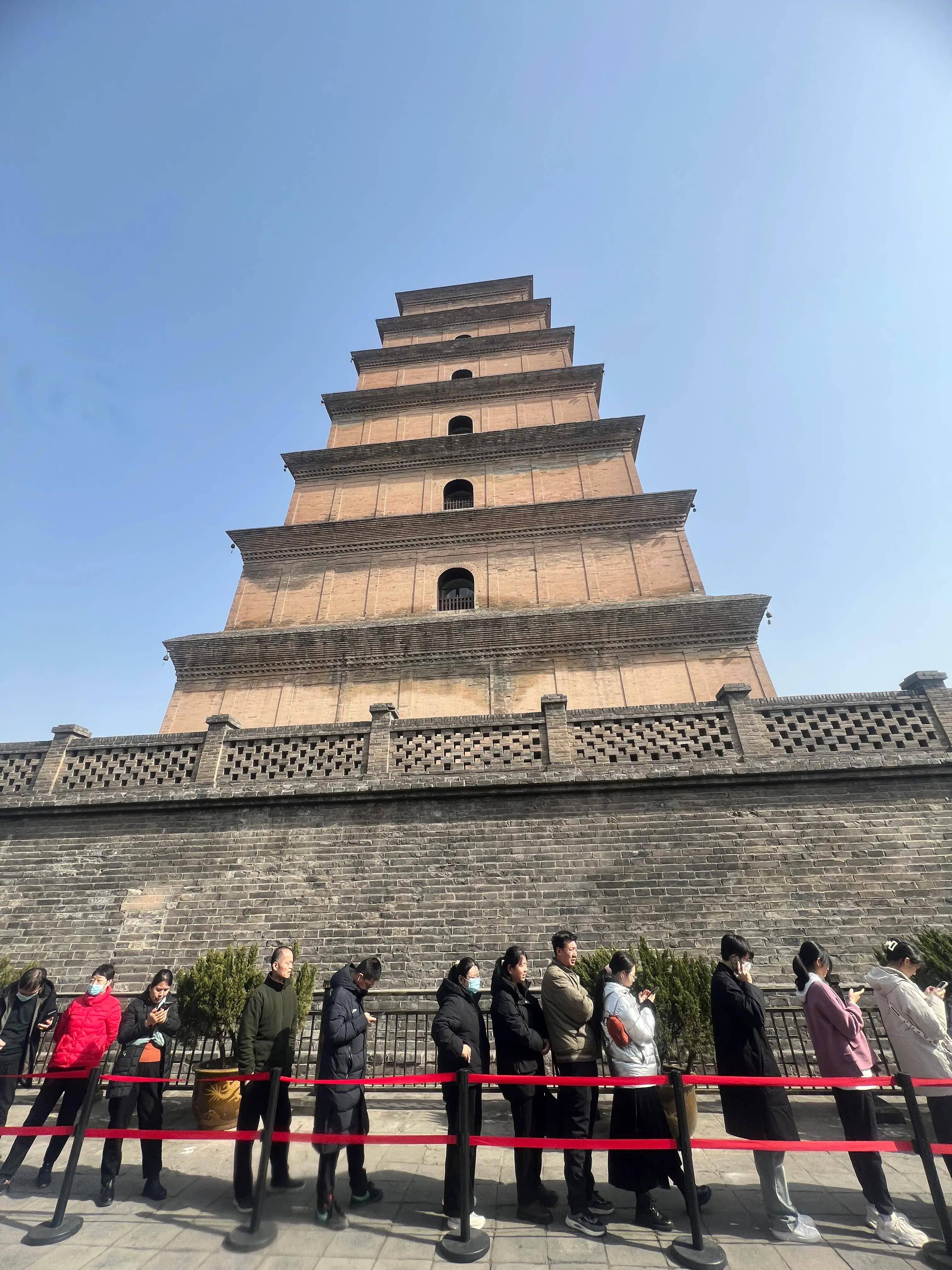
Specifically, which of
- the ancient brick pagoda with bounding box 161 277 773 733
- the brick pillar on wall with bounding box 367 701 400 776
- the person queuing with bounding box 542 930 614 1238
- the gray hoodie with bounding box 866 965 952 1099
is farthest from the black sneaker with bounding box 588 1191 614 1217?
the ancient brick pagoda with bounding box 161 277 773 733

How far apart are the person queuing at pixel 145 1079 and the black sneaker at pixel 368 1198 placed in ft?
4.42

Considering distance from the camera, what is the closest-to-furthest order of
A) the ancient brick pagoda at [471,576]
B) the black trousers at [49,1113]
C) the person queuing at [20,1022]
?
the black trousers at [49,1113] < the person queuing at [20,1022] < the ancient brick pagoda at [471,576]

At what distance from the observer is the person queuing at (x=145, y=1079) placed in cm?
415

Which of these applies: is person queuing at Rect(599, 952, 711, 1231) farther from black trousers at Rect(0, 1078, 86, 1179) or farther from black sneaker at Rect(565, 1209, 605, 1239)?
black trousers at Rect(0, 1078, 86, 1179)

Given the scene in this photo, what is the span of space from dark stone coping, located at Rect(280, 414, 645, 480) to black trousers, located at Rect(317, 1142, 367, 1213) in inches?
573

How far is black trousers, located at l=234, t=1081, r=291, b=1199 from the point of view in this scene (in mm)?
3895

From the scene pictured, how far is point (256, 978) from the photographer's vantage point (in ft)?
20.5

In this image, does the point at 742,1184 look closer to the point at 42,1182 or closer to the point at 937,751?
the point at 42,1182

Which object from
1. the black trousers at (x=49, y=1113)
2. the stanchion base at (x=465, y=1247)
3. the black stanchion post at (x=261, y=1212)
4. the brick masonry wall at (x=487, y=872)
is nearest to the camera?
the stanchion base at (x=465, y=1247)

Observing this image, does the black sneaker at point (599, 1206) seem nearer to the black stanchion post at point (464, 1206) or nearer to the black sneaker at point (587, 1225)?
the black sneaker at point (587, 1225)

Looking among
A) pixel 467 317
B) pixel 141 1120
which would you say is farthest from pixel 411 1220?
pixel 467 317

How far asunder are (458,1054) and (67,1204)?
2.82 m

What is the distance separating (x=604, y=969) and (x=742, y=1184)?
5.59 feet

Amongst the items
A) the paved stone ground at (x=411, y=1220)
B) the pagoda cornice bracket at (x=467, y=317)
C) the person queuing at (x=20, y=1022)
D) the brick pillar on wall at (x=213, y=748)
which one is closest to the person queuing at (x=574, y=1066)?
the paved stone ground at (x=411, y=1220)
